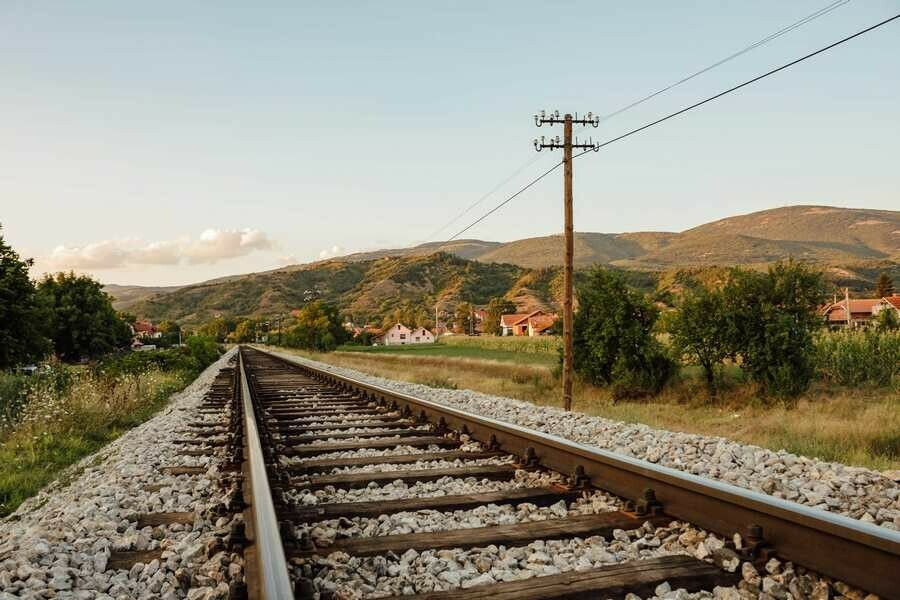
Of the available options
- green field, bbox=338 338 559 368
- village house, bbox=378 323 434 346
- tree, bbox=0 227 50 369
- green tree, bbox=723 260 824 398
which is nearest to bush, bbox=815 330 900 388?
green tree, bbox=723 260 824 398

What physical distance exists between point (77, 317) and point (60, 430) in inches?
2703

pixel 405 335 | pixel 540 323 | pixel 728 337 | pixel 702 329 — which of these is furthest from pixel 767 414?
pixel 405 335

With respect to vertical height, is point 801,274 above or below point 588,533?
above

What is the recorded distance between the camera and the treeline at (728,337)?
14688 mm

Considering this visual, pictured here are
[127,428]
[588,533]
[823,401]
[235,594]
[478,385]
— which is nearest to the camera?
[235,594]

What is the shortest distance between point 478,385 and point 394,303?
146 m

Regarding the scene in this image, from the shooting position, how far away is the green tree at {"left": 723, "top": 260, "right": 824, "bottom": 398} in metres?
14.5

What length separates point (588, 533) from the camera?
3660 millimetres

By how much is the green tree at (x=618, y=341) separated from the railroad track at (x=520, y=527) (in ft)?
37.4

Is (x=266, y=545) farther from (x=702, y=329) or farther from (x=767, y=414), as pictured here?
(x=702, y=329)

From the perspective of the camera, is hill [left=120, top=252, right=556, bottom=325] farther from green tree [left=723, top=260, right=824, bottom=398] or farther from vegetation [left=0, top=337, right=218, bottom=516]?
vegetation [left=0, top=337, right=218, bottom=516]

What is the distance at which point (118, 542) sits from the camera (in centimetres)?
364

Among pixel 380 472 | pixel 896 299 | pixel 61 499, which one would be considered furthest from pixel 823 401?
pixel 896 299

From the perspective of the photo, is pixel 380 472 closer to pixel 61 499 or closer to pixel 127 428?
pixel 61 499
